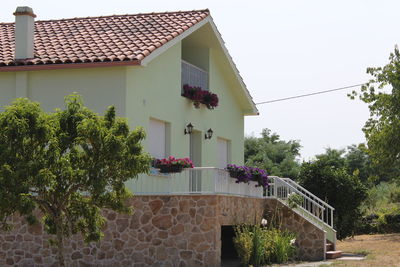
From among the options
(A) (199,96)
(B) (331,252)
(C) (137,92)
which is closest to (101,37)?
(C) (137,92)

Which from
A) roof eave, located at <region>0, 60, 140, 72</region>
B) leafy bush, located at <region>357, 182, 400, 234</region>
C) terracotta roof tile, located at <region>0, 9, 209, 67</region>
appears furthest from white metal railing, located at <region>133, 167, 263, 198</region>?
leafy bush, located at <region>357, 182, 400, 234</region>

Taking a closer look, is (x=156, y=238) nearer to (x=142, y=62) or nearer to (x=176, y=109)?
(x=142, y=62)

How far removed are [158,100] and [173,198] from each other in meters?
3.31

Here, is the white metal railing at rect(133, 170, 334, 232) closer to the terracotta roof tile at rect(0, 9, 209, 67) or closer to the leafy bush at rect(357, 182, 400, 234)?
the terracotta roof tile at rect(0, 9, 209, 67)

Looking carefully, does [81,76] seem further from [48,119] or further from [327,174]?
[327,174]

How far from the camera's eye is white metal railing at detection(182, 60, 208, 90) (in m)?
21.2

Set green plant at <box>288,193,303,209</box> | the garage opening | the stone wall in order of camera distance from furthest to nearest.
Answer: green plant at <box>288,193,303,209</box>, the garage opening, the stone wall

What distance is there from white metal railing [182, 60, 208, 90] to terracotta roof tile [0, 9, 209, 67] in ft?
4.84

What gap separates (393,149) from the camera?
29516mm

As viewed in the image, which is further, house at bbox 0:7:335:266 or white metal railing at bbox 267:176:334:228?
white metal railing at bbox 267:176:334:228

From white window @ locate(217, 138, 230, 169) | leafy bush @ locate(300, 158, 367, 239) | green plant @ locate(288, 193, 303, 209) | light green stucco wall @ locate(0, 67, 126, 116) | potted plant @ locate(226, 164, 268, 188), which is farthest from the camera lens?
leafy bush @ locate(300, 158, 367, 239)

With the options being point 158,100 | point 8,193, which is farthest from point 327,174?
point 8,193

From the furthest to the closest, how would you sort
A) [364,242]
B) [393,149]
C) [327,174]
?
[393,149]
[364,242]
[327,174]

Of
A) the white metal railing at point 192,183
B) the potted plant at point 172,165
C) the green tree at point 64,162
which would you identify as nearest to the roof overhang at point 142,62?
the potted plant at point 172,165
